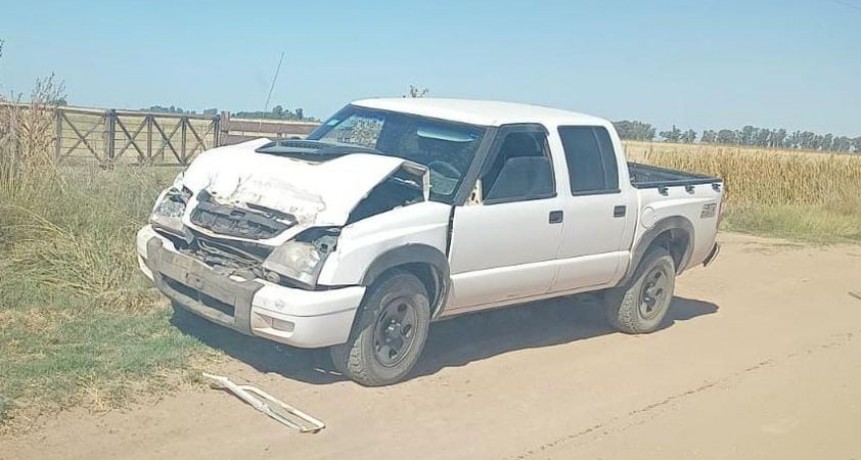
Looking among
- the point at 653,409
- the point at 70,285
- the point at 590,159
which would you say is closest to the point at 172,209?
the point at 70,285

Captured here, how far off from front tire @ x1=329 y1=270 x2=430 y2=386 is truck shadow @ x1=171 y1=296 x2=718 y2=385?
267 millimetres

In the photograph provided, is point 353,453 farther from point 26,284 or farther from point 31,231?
point 31,231

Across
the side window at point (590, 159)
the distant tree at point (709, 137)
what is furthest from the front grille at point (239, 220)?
the distant tree at point (709, 137)

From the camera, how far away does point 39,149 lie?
29.7 ft

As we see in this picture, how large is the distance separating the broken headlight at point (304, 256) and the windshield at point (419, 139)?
104 centimetres

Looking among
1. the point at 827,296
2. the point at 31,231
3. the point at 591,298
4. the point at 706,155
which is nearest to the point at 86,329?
the point at 31,231

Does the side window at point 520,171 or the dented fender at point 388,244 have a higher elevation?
the side window at point 520,171

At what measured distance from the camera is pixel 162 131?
23.8 metres

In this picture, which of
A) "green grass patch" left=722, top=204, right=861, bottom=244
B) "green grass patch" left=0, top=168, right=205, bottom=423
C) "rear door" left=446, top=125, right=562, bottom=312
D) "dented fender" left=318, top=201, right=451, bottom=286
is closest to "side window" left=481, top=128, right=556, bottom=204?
"rear door" left=446, top=125, right=562, bottom=312

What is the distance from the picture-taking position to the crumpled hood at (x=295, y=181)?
6.07m

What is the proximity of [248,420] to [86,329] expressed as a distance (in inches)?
74.2

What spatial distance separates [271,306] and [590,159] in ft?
10.7

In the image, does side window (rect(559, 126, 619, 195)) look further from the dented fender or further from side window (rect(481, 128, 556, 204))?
the dented fender

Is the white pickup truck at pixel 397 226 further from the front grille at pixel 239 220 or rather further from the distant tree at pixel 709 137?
the distant tree at pixel 709 137
